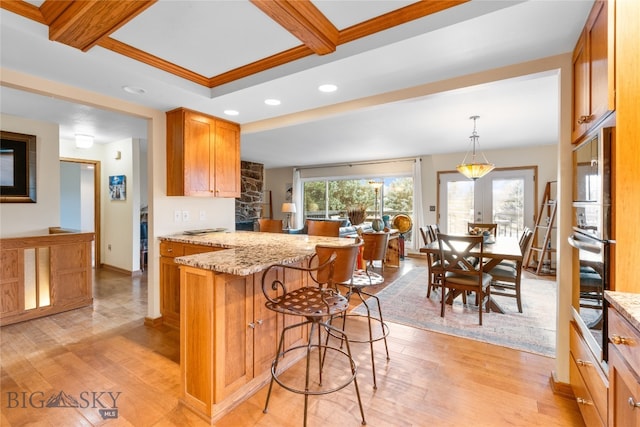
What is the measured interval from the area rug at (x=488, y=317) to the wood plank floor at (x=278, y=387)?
0.54 feet

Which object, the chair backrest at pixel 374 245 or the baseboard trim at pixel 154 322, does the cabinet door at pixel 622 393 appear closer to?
the chair backrest at pixel 374 245

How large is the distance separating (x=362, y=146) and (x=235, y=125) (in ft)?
9.89

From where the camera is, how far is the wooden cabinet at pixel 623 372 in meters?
0.88

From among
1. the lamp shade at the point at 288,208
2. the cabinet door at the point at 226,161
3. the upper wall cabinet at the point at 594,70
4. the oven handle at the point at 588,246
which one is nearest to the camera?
the upper wall cabinet at the point at 594,70

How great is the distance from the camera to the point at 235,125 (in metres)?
3.39

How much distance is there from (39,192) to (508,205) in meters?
7.82

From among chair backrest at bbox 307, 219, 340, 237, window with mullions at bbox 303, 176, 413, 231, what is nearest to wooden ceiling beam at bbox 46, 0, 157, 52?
chair backrest at bbox 307, 219, 340, 237

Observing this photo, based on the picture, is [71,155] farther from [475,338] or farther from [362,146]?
[475,338]

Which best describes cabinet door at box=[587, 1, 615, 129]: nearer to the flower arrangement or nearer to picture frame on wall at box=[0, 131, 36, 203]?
picture frame on wall at box=[0, 131, 36, 203]

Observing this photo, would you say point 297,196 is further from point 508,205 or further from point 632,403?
point 632,403

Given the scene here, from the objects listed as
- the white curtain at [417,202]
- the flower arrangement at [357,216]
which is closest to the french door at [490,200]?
the white curtain at [417,202]

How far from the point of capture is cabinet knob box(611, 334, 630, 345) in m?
0.96

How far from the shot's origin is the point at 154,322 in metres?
2.89

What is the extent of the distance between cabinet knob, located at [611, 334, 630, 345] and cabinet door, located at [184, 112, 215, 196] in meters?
3.06
